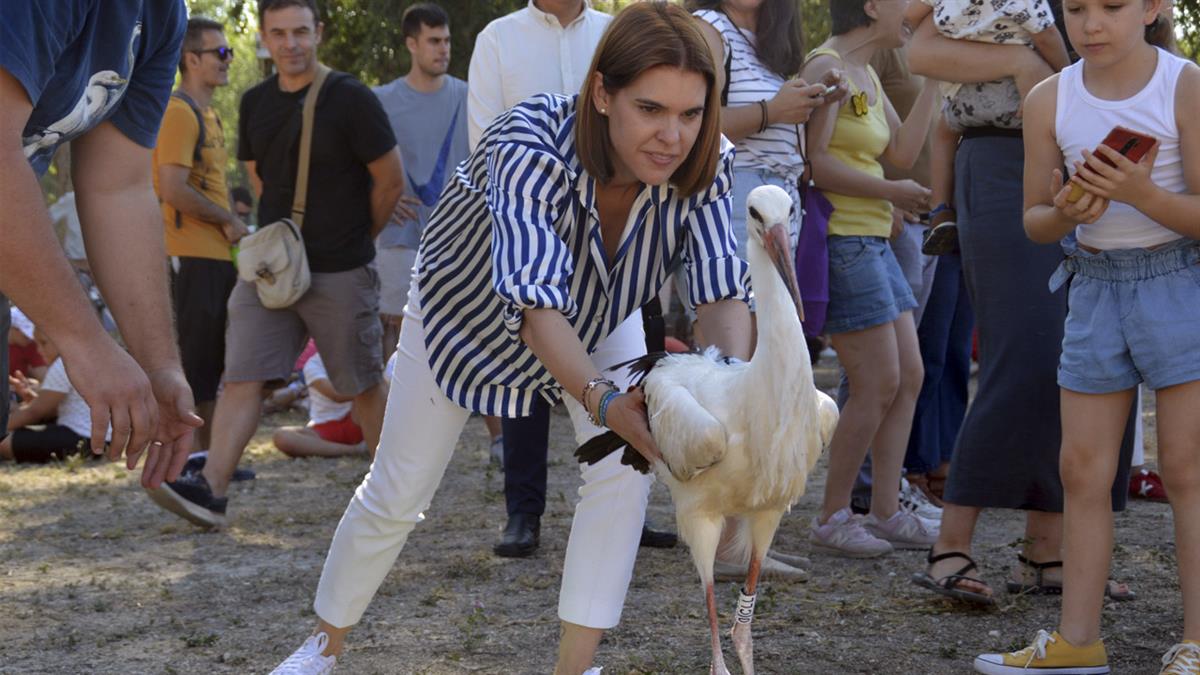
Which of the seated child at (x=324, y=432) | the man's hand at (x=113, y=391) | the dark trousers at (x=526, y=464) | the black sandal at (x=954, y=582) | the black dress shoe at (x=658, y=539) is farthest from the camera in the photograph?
the seated child at (x=324, y=432)

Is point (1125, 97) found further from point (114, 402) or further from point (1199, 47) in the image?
point (1199, 47)

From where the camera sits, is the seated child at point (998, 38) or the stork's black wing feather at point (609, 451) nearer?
the stork's black wing feather at point (609, 451)

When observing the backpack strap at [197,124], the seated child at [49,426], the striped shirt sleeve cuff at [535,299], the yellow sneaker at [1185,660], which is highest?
the backpack strap at [197,124]

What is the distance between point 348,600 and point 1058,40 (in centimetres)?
323

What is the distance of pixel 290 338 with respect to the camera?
7.48 meters

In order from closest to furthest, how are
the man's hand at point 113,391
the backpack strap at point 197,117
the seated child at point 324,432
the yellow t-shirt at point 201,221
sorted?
1. the man's hand at point 113,391
2. the backpack strap at point 197,117
3. the yellow t-shirt at point 201,221
4. the seated child at point 324,432

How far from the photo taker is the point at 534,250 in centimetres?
358

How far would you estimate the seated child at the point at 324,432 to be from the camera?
9633 millimetres

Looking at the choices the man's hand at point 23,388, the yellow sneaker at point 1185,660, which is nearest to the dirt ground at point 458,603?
the yellow sneaker at point 1185,660

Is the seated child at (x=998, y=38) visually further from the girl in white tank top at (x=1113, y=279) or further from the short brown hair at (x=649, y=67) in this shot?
the short brown hair at (x=649, y=67)

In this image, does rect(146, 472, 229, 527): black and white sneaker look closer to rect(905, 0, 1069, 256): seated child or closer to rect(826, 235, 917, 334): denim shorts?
rect(826, 235, 917, 334): denim shorts

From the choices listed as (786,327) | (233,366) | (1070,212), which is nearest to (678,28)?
(786,327)

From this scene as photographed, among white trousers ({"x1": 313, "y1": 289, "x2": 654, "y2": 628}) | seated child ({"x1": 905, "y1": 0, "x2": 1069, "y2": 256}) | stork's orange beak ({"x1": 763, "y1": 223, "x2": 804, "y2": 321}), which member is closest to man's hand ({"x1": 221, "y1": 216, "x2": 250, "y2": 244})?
white trousers ({"x1": 313, "y1": 289, "x2": 654, "y2": 628})

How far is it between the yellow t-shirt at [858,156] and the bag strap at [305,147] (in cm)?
273
